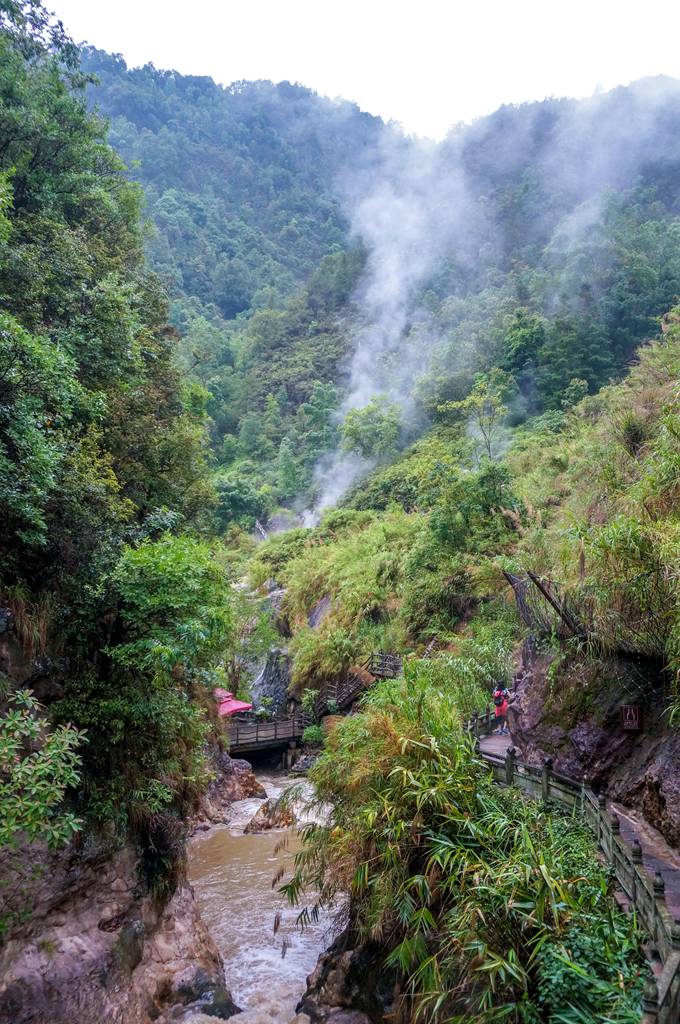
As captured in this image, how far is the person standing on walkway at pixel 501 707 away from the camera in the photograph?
1402cm

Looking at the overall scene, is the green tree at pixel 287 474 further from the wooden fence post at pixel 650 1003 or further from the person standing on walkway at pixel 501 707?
the wooden fence post at pixel 650 1003

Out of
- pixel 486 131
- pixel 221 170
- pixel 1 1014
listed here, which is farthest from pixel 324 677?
pixel 221 170

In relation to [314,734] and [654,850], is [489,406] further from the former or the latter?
[654,850]

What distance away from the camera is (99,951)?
7.29 metres

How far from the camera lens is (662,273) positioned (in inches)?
1310

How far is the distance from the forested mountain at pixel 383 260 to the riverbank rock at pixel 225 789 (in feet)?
41.3

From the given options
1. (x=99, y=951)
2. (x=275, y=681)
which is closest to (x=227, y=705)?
(x=275, y=681)

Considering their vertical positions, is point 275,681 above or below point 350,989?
above

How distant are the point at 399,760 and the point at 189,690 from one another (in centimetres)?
513

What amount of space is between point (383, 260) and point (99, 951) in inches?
2274

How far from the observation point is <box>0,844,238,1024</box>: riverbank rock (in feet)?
21.4

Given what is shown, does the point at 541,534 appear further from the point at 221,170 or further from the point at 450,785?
the point at 221,170

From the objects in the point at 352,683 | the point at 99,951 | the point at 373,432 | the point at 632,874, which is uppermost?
the point at 373,432

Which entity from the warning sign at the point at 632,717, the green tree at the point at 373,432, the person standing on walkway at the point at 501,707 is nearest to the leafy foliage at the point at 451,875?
the warning sign at the point at 632,717
